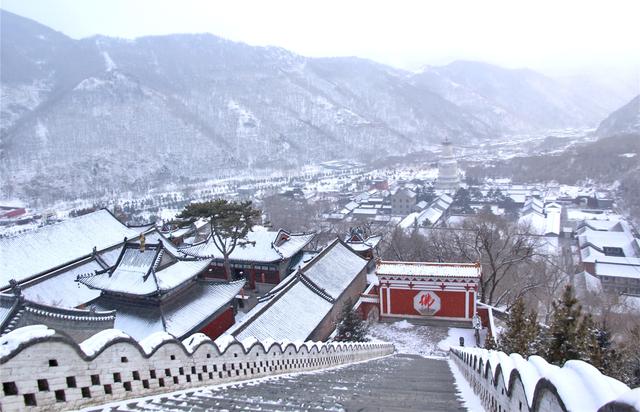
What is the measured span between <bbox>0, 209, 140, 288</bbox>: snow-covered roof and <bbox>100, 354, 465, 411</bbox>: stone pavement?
20775 mm

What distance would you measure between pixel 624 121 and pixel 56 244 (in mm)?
188450

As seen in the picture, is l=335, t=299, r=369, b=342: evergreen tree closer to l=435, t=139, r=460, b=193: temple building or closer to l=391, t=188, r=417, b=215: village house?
l=391, t=188, r=417, b=215: village house

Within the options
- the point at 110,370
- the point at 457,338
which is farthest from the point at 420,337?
the point at 110,370

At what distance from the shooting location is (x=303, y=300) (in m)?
22.0

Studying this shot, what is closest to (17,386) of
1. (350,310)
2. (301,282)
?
(350,310)

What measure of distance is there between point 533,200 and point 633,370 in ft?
231

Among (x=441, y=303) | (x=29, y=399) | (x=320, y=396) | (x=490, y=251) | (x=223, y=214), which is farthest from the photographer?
(x=490, y=251)

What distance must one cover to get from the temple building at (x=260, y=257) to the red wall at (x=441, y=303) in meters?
8.02

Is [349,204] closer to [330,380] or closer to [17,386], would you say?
[330,380]

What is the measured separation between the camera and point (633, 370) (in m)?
12.7

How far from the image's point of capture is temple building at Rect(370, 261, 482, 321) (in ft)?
76.6

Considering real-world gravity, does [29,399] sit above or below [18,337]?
below

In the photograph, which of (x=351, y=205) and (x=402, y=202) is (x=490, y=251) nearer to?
(x=402, y=202)

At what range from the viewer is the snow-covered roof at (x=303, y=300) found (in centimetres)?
1886
